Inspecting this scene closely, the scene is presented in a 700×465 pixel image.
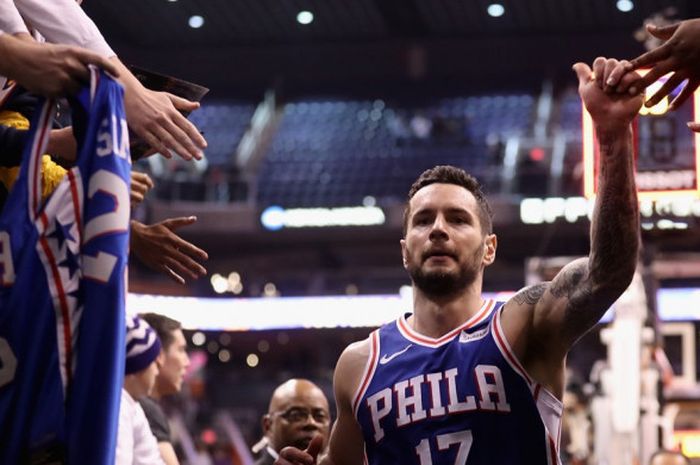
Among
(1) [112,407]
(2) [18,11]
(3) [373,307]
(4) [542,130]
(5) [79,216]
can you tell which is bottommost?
(1) [112,407]

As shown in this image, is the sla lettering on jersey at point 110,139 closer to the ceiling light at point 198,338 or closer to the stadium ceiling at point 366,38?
the stadium ceiling at point 366,38

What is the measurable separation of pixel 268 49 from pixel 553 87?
208 inches

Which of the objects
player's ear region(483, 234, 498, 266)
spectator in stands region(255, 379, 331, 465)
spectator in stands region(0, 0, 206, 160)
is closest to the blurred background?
spectator in stands region(255, 379, 331, 465)

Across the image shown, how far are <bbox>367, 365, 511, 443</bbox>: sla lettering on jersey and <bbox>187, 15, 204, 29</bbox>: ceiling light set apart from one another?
18.1 meters

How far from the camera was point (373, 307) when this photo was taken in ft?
66.0

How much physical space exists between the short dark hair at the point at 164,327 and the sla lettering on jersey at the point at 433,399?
3.20 m

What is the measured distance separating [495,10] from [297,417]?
15634mm

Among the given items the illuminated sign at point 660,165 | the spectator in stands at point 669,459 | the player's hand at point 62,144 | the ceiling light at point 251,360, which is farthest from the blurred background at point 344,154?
the player's hand at point 62,144

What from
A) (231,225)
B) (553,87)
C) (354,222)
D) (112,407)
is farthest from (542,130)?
(112,407)

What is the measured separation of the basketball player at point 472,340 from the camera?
315cm

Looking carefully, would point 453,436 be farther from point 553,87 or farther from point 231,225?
point 553,87

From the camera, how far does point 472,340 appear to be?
3.50m

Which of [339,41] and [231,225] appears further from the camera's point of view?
[339,41]

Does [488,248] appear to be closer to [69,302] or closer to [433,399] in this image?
[433,399]
